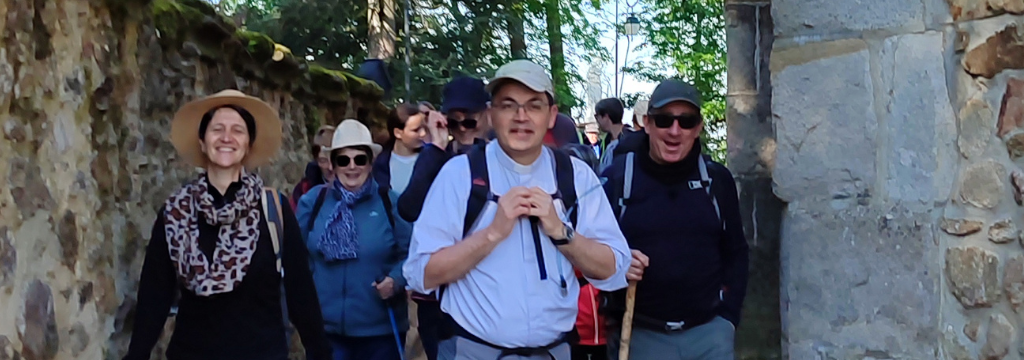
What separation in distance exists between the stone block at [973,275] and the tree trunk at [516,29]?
10500mm

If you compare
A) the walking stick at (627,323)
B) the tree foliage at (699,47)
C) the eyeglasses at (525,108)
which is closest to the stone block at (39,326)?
the eyeglasses at (525,108)

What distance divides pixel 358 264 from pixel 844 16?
2.14 m

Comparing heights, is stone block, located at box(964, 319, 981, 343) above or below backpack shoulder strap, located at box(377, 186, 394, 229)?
below

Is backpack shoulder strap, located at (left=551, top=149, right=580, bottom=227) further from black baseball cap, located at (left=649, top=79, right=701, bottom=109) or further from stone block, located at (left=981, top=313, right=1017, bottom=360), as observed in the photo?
stone block, located at (left=981, top=313, right=1017, bottom=360)

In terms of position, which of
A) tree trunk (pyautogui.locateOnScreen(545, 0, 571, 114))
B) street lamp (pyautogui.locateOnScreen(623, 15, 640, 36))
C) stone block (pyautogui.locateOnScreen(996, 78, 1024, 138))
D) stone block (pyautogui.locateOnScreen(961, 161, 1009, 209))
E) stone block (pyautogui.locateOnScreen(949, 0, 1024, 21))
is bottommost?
stone block (pyautogui.locateOnScreen(961, 161, 1009, 209))

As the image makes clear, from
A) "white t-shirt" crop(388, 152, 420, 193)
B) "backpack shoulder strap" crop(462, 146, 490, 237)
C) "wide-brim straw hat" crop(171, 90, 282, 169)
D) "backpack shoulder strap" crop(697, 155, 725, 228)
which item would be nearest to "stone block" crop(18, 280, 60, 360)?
"wide-brim straw hat" crop(171, 90, 282, 169)

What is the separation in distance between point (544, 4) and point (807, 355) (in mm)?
11287

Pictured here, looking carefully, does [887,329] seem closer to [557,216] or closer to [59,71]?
[557,216]

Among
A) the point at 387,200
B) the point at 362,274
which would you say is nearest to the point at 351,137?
the point at 387,200

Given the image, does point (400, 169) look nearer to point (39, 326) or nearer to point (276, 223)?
point (276, 223)

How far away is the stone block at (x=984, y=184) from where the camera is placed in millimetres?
2957

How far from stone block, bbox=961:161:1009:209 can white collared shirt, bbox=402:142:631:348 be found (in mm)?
1102

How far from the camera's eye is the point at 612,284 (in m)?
2.89

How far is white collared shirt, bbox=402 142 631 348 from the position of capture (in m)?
2.64
